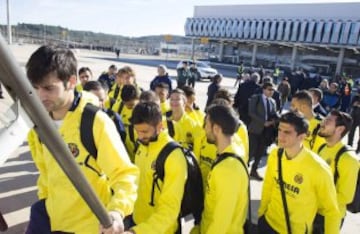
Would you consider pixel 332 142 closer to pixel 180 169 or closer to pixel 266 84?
pixel 180 169

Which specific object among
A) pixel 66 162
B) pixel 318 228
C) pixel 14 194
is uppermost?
pixel 66 162

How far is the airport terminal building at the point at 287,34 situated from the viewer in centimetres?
3906

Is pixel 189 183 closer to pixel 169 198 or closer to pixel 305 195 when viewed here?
pixel 169 198

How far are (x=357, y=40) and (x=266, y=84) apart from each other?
34.9 m

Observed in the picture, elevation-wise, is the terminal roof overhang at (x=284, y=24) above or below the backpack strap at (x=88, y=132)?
above

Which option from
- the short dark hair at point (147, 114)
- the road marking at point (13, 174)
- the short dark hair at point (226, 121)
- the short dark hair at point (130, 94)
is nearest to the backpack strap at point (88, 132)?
the short dark hair at point (147, 114)

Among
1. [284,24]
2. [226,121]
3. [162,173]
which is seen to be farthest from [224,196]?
[284,24]

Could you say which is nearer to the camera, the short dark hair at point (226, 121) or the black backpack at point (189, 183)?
the black backpack at point (189, 183)

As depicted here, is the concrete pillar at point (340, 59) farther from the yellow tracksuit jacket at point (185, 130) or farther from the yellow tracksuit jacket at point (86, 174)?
A: the yellow tracksuit jacket at point (86, 174)

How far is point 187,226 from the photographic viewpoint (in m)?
4.38

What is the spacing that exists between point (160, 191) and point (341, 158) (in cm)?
185

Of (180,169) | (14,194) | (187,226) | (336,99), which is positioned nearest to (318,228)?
(180,169)

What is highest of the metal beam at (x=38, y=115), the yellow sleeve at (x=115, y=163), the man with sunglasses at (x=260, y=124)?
the metal beam at (x=38, y=115)

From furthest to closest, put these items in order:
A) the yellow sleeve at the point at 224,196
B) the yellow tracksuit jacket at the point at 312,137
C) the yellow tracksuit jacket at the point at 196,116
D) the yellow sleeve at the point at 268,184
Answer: the yellow tracksuit jacket at the point at 196,116
the yellow tracksuit jacket at the point at 312,137
the yellow sleeve at the point at 268,184
the yellow sleeve at the point at 224,196
